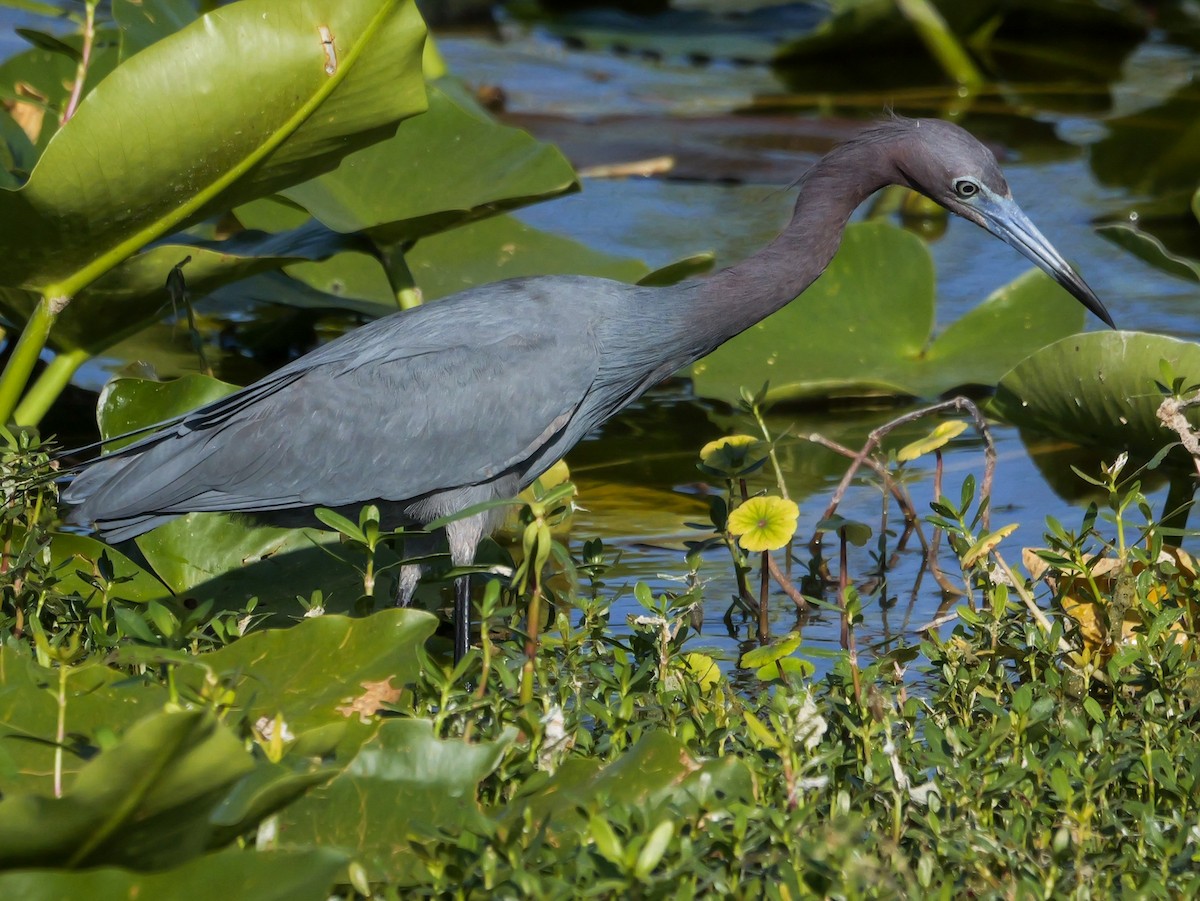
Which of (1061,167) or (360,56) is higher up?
(360,56)

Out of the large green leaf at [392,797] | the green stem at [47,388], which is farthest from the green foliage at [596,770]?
the green stem at [47,388]

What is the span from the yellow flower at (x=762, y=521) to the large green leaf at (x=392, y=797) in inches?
50.8

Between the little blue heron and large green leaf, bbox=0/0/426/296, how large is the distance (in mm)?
499

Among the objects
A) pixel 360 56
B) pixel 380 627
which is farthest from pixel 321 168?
pixel 380 627

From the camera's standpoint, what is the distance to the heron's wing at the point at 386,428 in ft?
11.9

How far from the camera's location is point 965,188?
3709 millimetres

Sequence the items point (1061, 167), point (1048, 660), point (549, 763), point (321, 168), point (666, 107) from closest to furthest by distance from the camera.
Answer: point (549, 763) < point (1048, 660) < point (321, 168) < point (1061, 167) < point (666, 107)

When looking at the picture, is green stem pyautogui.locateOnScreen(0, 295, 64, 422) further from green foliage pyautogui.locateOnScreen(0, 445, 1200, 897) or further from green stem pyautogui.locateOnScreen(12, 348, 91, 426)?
green foliage pyautogui.locateOnScreen(0, 445, 1200, 897)

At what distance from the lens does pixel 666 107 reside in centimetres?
888

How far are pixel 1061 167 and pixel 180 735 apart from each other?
6.78m

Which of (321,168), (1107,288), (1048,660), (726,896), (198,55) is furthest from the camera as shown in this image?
(1107,288)

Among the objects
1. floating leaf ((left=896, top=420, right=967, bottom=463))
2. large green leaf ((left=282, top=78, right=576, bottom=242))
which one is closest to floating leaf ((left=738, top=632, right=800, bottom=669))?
floating leaf ((left=896, top=420, right=967, bottom=463))

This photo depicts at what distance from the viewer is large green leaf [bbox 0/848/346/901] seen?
185 centimetres

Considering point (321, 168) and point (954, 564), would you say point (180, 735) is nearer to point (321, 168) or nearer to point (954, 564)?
point (321, 168)
